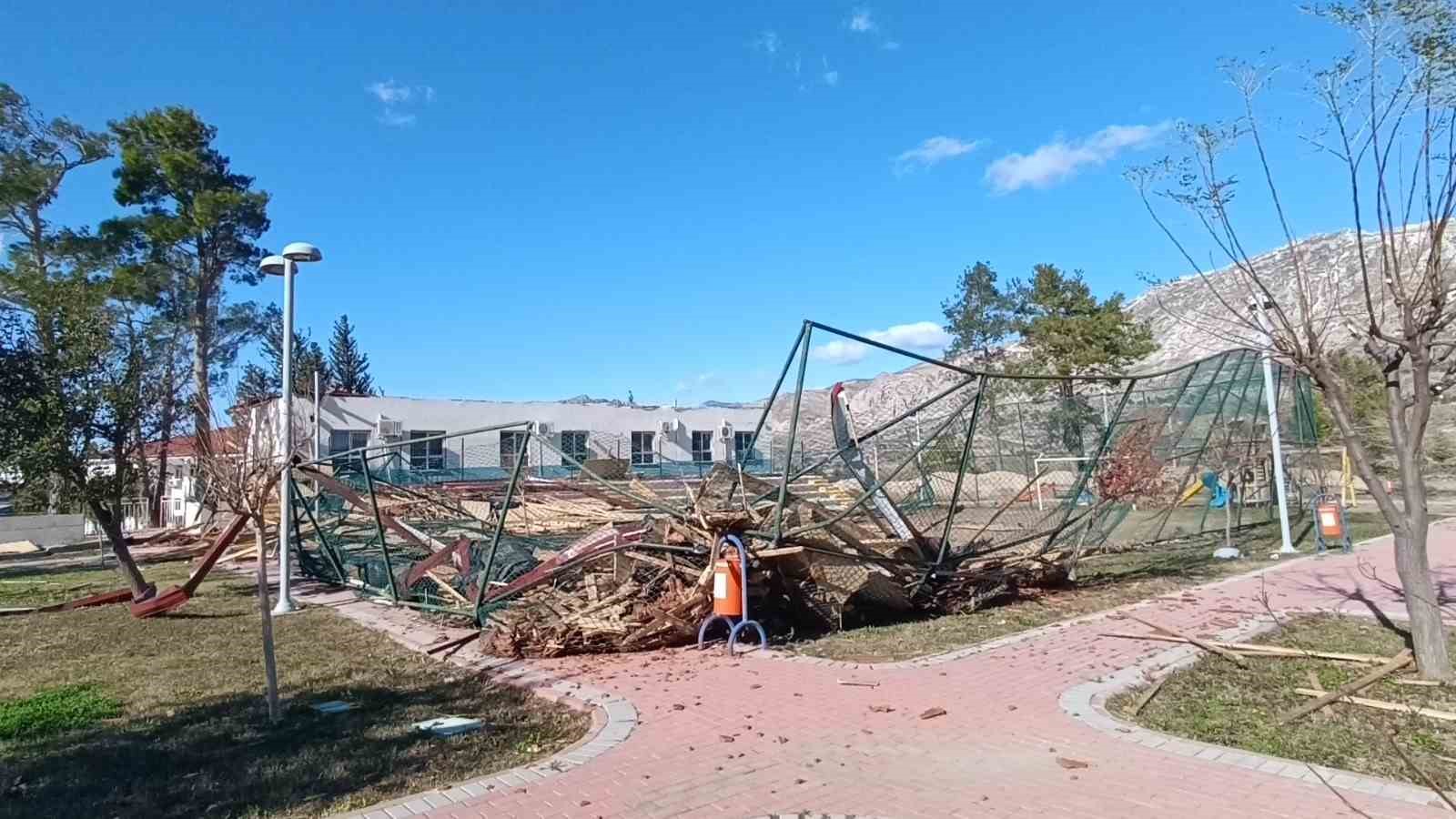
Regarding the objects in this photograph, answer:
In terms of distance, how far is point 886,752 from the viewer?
481 cm

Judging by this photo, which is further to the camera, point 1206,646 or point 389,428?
point 389,428

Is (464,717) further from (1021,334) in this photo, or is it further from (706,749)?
(1021,334)

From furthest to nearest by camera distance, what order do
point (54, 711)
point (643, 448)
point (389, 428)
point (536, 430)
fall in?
point (643, 448) → point (389, 428) → point (536, 430) → point (54, 711)

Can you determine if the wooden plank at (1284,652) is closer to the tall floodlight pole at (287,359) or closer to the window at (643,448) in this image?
the tall floodlight pole at (287,359)

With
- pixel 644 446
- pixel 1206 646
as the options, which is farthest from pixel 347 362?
pixel 1206 646

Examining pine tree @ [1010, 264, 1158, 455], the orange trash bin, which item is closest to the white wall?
pine tree @ [1010, 264, 1158, 455]

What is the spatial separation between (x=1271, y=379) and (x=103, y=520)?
17384mm

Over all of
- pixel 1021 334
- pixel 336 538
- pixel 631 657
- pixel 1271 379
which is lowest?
pixel 631 657

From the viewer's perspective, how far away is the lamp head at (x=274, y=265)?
1092 centimetres

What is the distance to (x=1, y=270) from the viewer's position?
85.1 ft

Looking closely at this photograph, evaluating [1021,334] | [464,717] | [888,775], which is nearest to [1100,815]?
[888,775]

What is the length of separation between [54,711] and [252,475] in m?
2.10

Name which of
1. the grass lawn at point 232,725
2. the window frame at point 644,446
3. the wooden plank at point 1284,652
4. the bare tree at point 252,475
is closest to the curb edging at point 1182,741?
the wooden plank at point 1284,652

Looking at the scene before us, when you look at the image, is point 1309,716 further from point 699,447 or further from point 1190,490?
point 699,447
